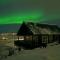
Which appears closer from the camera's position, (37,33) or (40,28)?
(37,33)

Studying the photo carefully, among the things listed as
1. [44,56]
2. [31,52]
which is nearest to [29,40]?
[31,52]

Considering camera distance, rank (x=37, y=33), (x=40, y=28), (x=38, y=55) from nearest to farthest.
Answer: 1. (x=38, y=55)
2. (x=37, y=33)
3. (x=40, y=28)

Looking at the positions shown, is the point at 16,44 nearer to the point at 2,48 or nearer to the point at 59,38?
the point at 2,48

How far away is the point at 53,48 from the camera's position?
3.94 metres

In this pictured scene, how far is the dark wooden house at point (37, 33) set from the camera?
4129mm

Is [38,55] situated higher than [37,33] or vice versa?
[37,33]

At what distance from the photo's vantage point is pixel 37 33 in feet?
13.7

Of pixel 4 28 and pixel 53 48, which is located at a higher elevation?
pixel 4 28

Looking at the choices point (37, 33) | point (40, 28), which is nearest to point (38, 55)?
point (37, 33)

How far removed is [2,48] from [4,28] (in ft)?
1.46

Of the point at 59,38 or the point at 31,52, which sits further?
the point at 59,38

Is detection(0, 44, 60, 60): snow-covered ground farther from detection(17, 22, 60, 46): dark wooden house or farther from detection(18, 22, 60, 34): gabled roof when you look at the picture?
detection(18, 22, 60, 34): gabled roof

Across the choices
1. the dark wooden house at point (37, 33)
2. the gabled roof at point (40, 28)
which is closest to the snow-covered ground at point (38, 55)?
the dark wooden house at point (37, 33)

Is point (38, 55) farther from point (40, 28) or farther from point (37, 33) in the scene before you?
point (40, 28)
